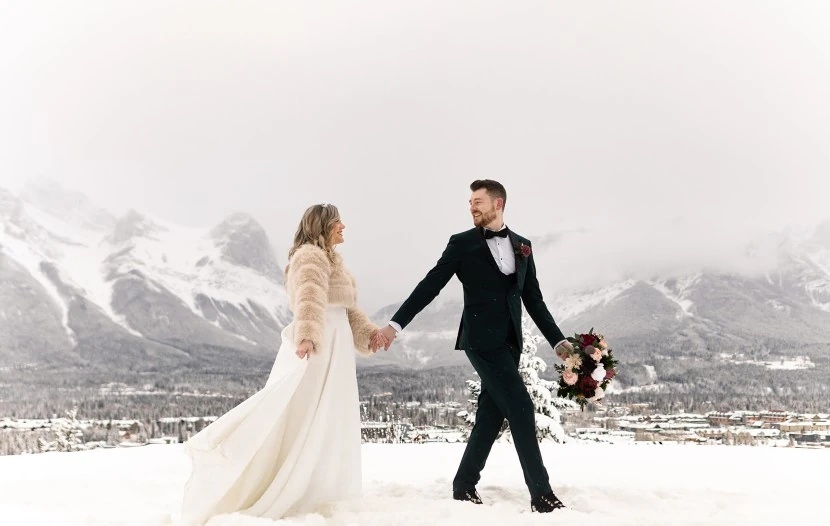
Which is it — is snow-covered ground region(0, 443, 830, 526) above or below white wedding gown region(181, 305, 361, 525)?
below

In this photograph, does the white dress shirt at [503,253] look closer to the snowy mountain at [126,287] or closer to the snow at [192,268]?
the snowy mountain at [126,287]

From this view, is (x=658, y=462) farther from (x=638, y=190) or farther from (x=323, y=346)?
(x=638, y=190)

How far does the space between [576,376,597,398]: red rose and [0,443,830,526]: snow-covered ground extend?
0.66 m

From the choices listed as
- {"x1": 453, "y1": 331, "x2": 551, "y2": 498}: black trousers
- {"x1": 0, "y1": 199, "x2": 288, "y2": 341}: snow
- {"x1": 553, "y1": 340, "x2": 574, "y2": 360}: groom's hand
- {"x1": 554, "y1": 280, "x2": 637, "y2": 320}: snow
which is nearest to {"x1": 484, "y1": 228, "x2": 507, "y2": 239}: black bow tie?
{"x1": 453, "y1": 331, "x2": 551, "y2": 498}: black trousers

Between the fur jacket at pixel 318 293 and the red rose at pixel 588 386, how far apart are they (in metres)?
1.34

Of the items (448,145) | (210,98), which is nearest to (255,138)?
(210,98)

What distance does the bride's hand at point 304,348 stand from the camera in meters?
4.43

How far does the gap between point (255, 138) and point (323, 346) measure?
20.3 metres

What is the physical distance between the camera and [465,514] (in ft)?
14.3

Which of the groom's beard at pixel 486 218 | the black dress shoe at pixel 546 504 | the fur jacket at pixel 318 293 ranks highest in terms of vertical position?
the groom's beard at pixel 486 218

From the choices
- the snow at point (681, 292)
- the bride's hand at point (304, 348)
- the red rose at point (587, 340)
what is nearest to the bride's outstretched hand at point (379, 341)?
the bride's hand at point (304, 348)

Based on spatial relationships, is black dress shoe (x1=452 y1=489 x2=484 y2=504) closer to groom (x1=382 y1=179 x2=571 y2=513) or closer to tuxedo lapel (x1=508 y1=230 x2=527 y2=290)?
groom (x1=382 y1=179 x2=571 y2=513)

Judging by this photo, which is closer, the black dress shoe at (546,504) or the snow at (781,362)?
the black dress shoe at (546,504)

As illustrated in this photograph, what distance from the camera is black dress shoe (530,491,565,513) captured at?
4.38 meters
